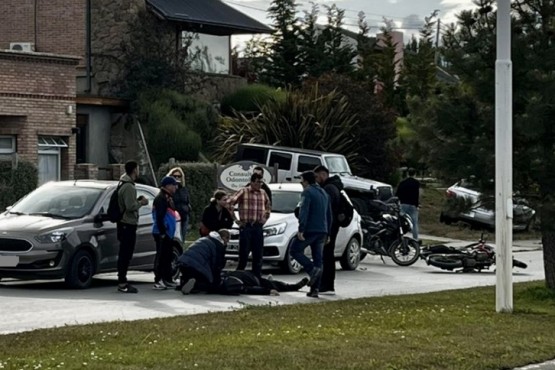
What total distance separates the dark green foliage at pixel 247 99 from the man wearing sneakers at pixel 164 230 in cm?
2105

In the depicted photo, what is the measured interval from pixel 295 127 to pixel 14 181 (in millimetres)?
11507

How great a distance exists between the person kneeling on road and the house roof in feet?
68.5

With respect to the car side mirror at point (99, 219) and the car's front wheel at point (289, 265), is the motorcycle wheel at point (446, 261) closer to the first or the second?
the car's front wheel at point (289, 265)

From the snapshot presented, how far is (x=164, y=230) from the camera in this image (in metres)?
18.6

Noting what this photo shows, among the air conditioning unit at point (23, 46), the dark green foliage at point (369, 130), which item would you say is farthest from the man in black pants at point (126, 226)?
the air conditioning unit at point (23, 46)

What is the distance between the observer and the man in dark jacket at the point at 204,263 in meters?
17.6

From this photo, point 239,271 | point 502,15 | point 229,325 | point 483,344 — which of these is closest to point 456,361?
point 483,344

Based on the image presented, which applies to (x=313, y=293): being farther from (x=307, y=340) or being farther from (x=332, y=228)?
(x=307, y=340)

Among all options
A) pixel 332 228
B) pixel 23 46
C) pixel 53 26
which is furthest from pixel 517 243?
pixel 332 228

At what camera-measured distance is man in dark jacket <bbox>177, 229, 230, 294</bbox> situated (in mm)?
17625

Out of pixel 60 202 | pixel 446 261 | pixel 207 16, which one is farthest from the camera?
pixel 207 16

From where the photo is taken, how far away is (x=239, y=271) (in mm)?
18469

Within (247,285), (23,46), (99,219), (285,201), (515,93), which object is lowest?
(247,285)

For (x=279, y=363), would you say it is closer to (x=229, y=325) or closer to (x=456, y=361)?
(x=456, y=361)
